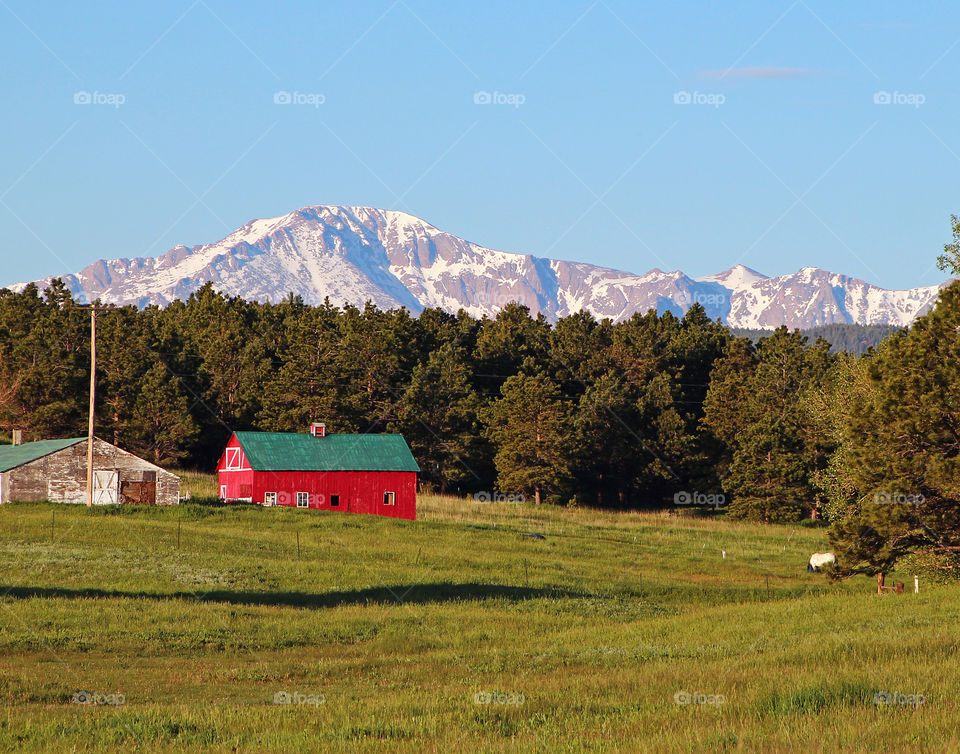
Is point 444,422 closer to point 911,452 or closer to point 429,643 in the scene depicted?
point 911,452

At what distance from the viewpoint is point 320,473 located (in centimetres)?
6900

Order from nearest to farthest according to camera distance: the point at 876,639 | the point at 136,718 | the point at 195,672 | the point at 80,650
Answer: the point at 136,718 < the point at 876,639 < the point at 195,672 < the point at 80,650

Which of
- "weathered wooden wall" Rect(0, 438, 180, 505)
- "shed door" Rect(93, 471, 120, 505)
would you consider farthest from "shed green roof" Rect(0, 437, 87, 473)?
"shed door" Rect(93, 471, 120, 505)

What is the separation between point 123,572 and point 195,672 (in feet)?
54.5

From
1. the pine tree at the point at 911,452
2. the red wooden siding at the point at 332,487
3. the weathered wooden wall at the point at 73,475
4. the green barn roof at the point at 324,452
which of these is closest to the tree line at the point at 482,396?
the green barn roof at the point at 324,452

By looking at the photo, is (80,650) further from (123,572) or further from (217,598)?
(123,572)

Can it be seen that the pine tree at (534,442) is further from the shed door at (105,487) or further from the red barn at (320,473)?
the shed door at (105,487)

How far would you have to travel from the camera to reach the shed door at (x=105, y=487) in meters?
59.3

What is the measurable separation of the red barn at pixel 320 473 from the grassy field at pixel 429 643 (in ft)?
35.2

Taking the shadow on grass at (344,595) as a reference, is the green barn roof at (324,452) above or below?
above

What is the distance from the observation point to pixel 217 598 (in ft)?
108

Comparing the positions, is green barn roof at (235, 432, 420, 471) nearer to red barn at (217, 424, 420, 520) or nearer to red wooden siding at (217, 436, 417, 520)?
red barn at (217, 424, 420, 520)

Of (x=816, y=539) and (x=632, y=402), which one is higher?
(x=632, y=402)

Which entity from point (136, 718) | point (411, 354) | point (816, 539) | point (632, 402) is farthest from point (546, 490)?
point (136, 718)
